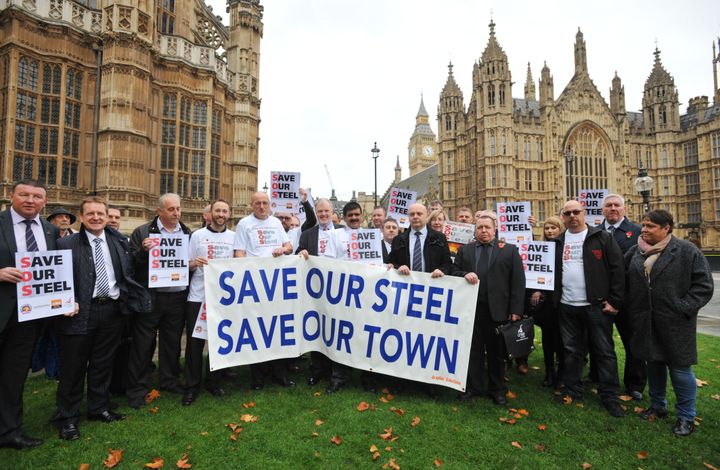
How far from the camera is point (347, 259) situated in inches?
225

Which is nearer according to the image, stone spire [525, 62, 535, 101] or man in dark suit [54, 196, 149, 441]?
man in dark suit [54, 196, 149, 441]

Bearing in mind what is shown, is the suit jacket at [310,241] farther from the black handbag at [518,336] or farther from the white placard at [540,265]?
the white placard at [540,265]

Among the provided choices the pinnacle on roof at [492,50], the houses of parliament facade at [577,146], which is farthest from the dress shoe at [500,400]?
the pinnacle on roof at [492,50]

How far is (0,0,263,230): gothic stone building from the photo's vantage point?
14.1 meters

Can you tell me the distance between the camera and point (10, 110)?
1373cm

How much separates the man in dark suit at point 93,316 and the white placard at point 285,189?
3473 millimetres

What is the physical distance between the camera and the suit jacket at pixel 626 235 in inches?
224

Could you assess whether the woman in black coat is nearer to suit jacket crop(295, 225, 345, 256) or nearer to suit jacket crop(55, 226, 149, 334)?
suit jacket crop(295, 225, 345, 256)

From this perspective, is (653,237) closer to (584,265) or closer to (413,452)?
(584,265)

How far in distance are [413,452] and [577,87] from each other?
198 feet

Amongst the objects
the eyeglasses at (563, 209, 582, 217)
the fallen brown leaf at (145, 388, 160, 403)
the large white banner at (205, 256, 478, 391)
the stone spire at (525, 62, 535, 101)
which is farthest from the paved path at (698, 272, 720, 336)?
the stone spire at (525, 62, 535, 101)

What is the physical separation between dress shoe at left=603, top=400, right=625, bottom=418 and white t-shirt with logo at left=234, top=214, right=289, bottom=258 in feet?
16.1

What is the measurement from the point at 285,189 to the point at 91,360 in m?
4.52

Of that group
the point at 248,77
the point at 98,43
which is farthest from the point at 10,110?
the point at 248,77
